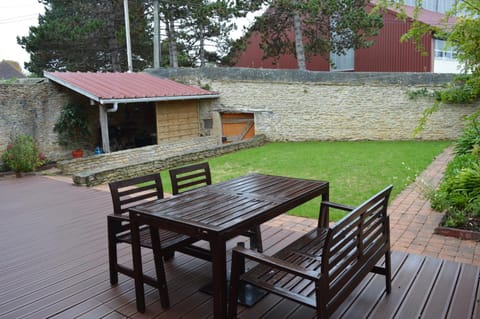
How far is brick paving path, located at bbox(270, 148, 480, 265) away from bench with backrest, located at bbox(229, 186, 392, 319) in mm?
1117

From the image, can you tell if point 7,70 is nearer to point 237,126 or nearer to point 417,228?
point 237,126

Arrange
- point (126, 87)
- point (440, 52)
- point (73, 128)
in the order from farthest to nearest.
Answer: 1. point (440, 52)
2. point (126, 87)
3. point (73, 128)

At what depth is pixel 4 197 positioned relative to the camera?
22.4ft

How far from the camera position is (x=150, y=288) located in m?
3.15

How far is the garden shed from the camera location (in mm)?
10766

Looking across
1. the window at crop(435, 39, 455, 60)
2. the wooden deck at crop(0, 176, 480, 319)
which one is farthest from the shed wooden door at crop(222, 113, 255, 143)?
the wooden deck at crop(0, 176, 480, 319)

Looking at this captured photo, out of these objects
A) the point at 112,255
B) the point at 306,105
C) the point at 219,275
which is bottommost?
the point at 112,255

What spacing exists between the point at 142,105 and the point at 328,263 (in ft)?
43.2

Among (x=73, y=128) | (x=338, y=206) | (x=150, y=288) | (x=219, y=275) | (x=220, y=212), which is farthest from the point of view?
(x=73, y=128)

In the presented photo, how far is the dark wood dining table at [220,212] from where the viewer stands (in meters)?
2.40

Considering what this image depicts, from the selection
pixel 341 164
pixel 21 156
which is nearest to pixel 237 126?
pixel 341 164

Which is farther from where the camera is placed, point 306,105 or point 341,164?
point 306,105

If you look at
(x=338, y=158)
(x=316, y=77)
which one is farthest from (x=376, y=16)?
(x=338, y=158)

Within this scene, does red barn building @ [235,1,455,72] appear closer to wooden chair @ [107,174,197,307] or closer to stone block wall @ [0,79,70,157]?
A: stone block wall @ [0,79,70,157]
